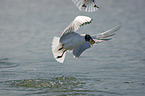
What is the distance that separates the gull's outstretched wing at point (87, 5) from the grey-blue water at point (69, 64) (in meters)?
0.65

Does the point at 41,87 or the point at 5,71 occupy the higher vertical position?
the point at 5,71

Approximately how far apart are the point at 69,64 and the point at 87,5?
395 centimetres

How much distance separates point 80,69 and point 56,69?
65 cm

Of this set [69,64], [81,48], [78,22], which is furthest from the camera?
[69,64]

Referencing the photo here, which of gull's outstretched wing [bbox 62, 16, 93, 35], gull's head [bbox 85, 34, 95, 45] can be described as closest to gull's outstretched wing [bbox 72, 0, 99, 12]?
gull's outstretched wing [bbox 62, 16, 93, 35]

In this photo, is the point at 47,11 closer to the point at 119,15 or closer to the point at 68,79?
the point at 119,15

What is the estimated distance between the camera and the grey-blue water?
7.16m

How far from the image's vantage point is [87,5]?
565 centimetres

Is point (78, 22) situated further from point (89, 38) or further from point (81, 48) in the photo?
point (81, 48)

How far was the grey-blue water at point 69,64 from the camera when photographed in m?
7.16

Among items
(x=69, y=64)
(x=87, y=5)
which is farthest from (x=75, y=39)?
(x=69, y=64)

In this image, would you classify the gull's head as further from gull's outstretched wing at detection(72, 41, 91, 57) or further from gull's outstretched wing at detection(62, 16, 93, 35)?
gull's outstretched wing at detection(62, 16, 93, 35)

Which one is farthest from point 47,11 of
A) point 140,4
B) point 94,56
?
point 94,56

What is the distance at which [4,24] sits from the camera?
16875mm
